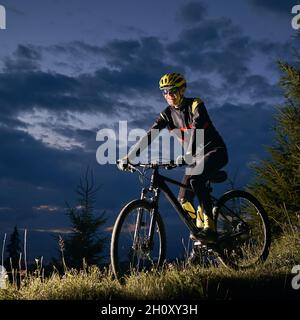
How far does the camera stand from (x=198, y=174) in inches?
306

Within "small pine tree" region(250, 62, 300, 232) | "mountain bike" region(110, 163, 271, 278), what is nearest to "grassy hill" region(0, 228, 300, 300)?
"mountain bike" region(110, 163, 271, 278)

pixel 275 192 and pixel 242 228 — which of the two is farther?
pixel 275 192

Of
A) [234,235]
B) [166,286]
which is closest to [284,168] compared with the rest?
[234,235]

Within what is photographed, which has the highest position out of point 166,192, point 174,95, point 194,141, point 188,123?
point 174,95

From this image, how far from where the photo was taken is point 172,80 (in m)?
7.88

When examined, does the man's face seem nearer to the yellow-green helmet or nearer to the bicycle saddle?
the yellow-green helmet

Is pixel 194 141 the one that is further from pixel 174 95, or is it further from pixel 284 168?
pixel 284 168

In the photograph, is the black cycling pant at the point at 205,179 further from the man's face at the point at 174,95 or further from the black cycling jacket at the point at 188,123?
the man's face at the point at 174,95

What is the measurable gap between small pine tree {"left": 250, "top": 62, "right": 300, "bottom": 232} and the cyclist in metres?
6.09

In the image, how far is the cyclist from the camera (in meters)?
7.77

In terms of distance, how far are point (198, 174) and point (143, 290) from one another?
7.09 ft

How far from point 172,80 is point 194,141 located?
3.37 feet
